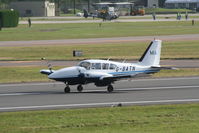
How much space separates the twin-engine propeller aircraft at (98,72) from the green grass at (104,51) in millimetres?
19341

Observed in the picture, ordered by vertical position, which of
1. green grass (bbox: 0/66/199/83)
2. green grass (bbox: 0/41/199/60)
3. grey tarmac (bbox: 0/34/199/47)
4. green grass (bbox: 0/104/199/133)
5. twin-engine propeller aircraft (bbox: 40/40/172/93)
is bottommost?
grey tarmac (bbox: 0/34/199/47)

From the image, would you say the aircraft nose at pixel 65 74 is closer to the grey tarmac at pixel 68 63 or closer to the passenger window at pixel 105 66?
the passenger window at pixel 105 66

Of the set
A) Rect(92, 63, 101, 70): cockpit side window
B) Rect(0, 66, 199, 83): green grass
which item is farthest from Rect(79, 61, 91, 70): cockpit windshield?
Rect(0, 66, 199, 83): green grass

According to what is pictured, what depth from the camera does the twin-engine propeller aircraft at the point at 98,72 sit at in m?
30.1

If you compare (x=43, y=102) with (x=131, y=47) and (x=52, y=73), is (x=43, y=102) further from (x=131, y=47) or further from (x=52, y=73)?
(x=131, y=47)

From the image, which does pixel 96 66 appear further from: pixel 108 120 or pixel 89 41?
pixel 89 41

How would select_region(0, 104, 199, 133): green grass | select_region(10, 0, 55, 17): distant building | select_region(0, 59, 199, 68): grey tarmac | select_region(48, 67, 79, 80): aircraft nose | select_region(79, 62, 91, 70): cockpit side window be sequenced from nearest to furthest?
select_region(0, 104, 199, 133): green grass < select_region(48, 67, 79, 80): aircraft nose < select_region(79, 62, 91, 70): cockpit side window < select_region(0, 59, 199, 68): grey tarmac < select_region(10, 0, 55, 17): distant building

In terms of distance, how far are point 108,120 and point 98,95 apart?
759 centimetres

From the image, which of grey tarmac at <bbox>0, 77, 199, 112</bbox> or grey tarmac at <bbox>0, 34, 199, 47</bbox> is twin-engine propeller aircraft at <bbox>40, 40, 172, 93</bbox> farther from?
grey tarmac at <bbox>0, 34, 199, 47</bbox>

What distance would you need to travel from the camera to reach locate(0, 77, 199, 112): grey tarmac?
88.1 feet

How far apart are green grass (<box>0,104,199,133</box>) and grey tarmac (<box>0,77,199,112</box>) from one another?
1.89m

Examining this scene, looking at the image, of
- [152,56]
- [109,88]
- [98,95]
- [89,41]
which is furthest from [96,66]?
[89,41]

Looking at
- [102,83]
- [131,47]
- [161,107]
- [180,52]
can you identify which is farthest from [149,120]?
[131,47]

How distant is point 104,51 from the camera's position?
56.8 m
